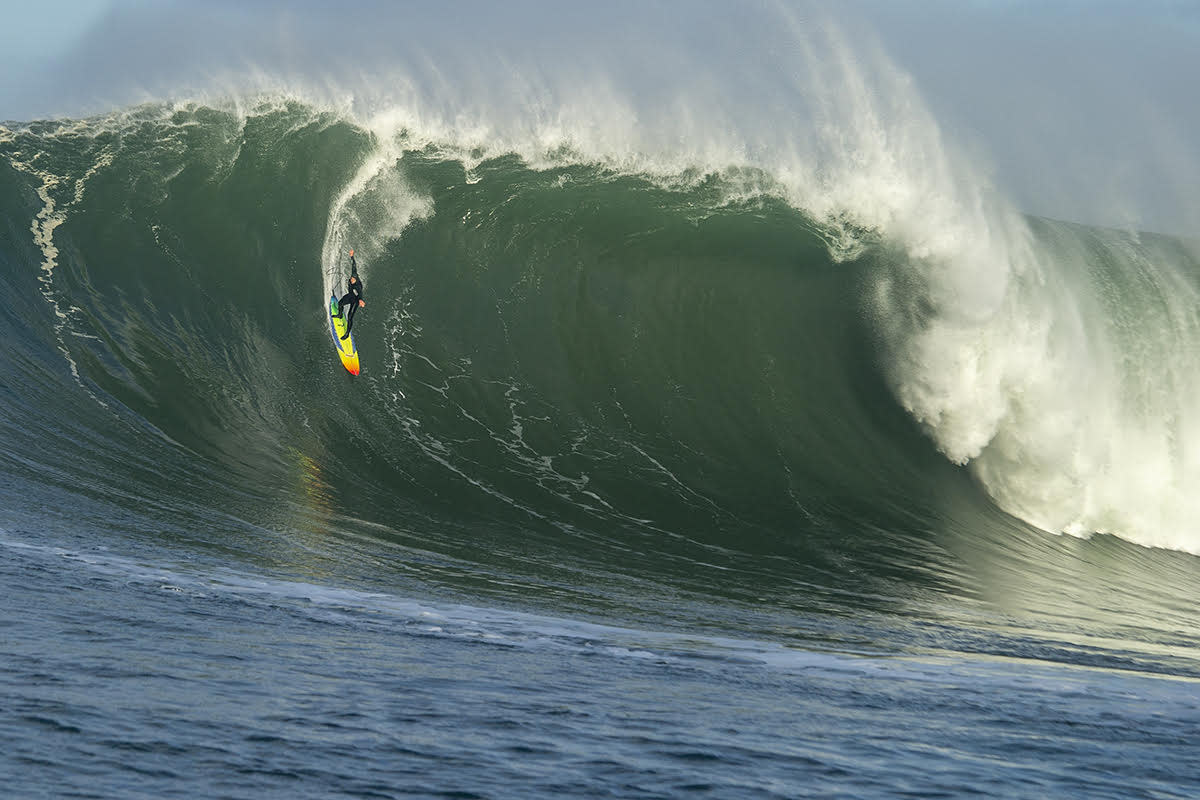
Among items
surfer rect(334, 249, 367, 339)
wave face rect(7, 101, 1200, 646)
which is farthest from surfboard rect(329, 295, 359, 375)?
wave face rect(7, 101, 1200, 646)

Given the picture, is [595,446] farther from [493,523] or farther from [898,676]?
[898,676]

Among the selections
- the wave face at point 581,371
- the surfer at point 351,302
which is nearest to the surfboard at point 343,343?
the surfer at point 351,302

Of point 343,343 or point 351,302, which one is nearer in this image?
point 343,343

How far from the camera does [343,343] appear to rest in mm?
11609

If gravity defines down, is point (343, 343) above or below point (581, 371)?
below

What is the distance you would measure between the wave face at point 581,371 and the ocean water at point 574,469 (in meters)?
0.05

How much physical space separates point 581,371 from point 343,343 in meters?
2.33

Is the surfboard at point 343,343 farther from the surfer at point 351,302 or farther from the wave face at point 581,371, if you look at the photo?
the wave face at point 581,371

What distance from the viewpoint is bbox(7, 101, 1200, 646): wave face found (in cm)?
806

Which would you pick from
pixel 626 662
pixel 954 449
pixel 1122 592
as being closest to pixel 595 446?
pixel 954 449

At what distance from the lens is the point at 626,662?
199 inches

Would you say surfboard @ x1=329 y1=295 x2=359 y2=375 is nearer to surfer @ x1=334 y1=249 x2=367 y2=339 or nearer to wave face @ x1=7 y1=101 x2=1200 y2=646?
surfer @ x1=334 y1=249 x2=367 y2=339

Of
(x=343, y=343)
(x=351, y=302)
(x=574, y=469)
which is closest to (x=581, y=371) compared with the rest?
(x=574, y=469)

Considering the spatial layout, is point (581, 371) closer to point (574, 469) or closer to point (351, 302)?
point (574, 469)
